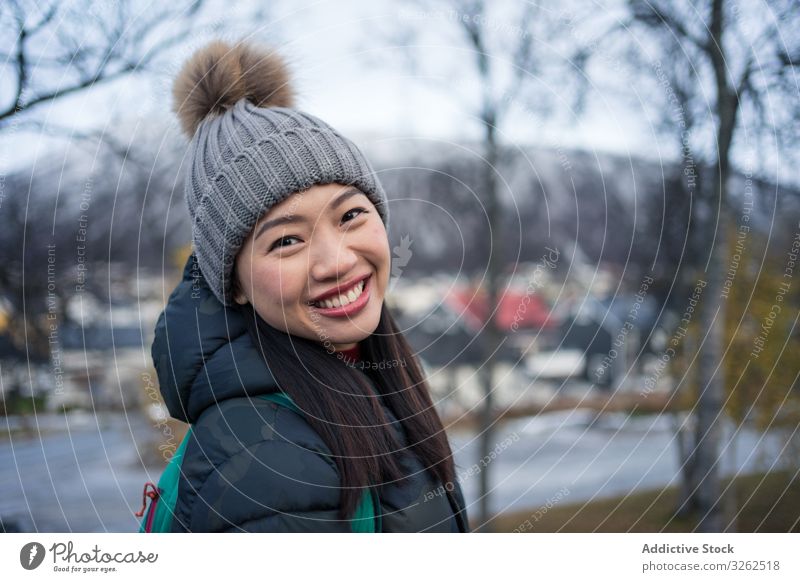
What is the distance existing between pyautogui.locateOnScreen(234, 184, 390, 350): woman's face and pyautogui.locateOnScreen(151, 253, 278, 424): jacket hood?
0.05 meters

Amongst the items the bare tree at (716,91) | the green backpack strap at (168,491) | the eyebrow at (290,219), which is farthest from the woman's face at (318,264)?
the bare tree at (716,91)

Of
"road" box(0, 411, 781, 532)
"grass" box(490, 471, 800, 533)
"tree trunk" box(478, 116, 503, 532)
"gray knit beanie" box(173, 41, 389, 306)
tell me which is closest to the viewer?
"gray knit beanie" box(173, 41, 389, 306)

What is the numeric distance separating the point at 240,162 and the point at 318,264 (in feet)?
0.60

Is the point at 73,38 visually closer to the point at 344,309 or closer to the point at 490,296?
the point at 344,309

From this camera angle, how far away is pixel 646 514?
3461mm

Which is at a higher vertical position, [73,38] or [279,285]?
[73,38]

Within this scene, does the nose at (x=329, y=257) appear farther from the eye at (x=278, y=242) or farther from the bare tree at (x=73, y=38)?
the bare tree at (x=73, y=38)

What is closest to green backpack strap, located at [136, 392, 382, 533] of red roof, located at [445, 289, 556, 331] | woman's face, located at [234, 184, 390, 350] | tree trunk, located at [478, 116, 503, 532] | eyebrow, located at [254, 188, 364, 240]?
woman's face, located at [234, 184, 390, 350]

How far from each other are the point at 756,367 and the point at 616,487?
1197 millimetres

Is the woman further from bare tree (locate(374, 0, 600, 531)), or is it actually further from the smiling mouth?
bare tree (locate(374, 0, 600, 531))

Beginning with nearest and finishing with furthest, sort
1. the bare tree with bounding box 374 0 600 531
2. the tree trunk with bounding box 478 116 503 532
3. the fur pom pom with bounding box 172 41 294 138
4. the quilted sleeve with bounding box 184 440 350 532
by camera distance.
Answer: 1. the quilted sleeve with bounding box 184 440 350 532
2. the fur pom pom with bounding box 172 41 294 138
3. the bare tree with bounding box 374 0 600 531
4. the tree trunk with bounding box 478 116 503 532

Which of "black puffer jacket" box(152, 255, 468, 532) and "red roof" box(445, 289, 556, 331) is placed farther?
"red roof" box(445, 289, 556, 331)

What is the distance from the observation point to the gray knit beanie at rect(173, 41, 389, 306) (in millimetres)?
1028

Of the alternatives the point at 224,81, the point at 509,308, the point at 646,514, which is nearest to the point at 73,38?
the point at 224,81
